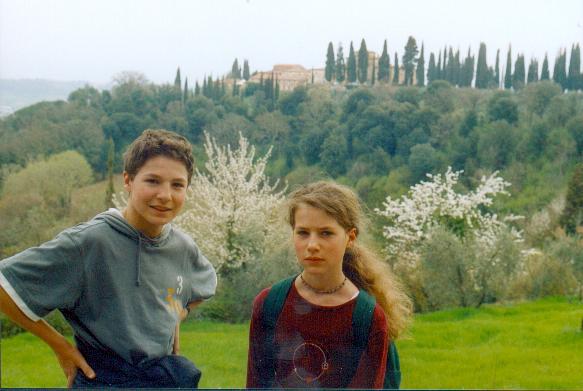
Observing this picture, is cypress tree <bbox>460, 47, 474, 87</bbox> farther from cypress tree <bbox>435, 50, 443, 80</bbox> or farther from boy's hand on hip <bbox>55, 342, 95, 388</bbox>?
boy's hand on hip <bbox>55, 342, 95, 388</bbox>

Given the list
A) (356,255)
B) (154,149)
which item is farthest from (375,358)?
(154,149)

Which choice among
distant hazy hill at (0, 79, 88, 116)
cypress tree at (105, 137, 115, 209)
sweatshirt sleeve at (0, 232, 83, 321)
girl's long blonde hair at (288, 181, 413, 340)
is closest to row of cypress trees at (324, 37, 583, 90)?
cypress tree at (105, 137, 115, 209)

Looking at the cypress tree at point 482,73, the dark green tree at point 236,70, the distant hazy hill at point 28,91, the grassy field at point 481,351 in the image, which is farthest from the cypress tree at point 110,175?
the cypress tree at point 482,73

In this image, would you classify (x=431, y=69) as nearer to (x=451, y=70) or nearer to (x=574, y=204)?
(x=451, y=70)

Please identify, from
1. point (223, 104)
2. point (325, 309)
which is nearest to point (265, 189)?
point (223, 104)

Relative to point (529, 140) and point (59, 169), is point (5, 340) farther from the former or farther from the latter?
point (529, 140)
